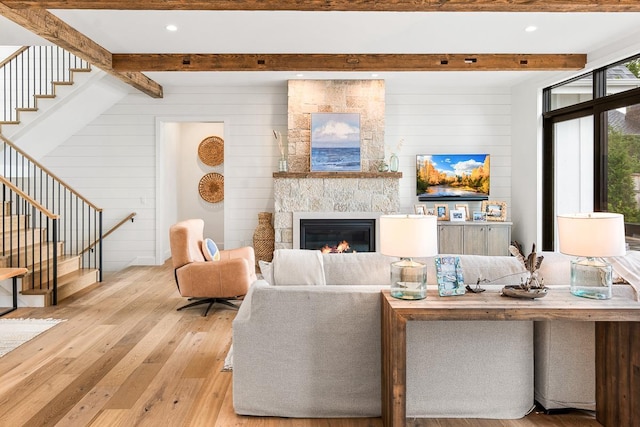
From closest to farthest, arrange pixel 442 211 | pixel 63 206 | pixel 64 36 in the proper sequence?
pixel 64 36, pixel 442 211, pixel 63 206

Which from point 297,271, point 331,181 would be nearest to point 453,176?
point 331,181

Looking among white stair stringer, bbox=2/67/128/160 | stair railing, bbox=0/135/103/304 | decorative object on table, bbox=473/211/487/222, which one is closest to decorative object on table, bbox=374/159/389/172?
decorative object on table, bbox=473/211/487/222

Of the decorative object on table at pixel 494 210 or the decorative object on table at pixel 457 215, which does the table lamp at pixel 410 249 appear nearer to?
the decorative object on table at pixel 457 215

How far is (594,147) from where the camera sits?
17.7ft

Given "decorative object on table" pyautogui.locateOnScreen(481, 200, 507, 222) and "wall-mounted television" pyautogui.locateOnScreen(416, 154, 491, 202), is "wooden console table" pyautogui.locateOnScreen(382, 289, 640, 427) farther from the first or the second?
"wall-mounted television" pyautogui.locateOnScreen(416, 154, 491, 202)

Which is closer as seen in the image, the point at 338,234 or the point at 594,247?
the point at 594,247

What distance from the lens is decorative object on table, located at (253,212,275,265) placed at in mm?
7035

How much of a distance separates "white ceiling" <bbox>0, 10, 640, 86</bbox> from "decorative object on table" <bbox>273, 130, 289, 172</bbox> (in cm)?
184

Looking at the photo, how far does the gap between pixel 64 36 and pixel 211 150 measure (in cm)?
461

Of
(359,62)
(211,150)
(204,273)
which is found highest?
(359,62)

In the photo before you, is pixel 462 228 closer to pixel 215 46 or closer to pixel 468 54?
pixel 468 54

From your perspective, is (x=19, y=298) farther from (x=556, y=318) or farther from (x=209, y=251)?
(x=556, y=318)

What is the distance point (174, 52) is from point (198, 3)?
7.34 feet

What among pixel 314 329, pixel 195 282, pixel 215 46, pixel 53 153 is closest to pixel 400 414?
pixel 314 329
